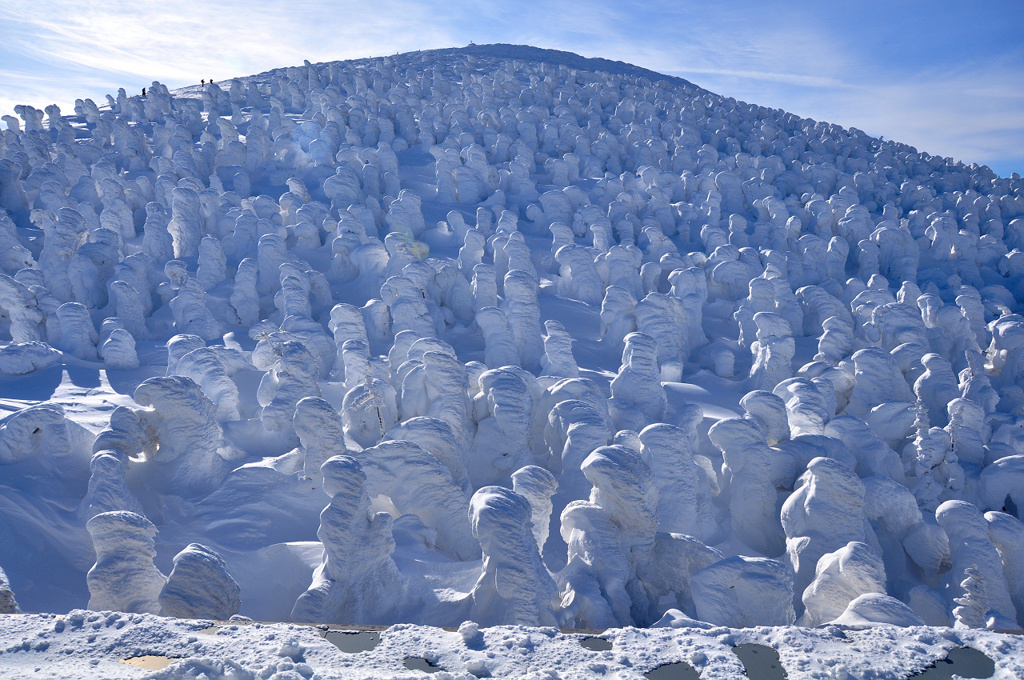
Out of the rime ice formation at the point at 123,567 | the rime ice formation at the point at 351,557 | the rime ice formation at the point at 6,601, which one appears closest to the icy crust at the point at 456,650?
the rime ice formation at the point at 6,601

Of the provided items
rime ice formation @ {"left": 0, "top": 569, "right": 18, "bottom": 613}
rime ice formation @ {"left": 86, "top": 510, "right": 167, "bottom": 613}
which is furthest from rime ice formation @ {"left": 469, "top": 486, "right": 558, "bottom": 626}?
rime ice formation @ {"left": 0, "top": 569, "right": 18, "bottom": 613}

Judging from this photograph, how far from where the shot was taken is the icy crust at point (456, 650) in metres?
2.03

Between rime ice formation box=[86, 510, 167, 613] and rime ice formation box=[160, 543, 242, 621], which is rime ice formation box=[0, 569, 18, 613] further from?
rime ice formation box=[160, 543, 242, 621]

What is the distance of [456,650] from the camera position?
7.39ft

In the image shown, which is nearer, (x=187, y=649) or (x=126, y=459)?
(x=187, y=649)

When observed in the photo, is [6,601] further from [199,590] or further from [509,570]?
[509,570]

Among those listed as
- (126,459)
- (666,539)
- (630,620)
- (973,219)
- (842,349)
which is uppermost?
(973,219)

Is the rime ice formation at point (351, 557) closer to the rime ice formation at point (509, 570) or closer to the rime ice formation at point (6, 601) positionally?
the rime ice formation at point (509, 570)

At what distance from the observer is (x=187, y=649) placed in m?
2.12

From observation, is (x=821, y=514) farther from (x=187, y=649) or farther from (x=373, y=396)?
(x=187, y=649)

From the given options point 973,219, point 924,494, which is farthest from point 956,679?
point 973,219

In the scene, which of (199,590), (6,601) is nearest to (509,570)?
(199,590)

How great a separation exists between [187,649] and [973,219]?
12877 mm

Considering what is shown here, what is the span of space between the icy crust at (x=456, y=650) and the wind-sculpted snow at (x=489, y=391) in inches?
17.0
